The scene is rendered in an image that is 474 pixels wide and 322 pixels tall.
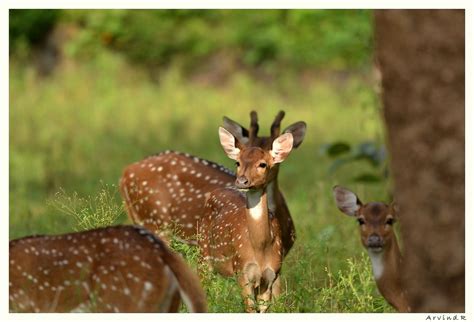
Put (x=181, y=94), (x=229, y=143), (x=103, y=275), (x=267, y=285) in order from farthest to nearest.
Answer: (x=181, y=94) < (x=229, y=143) < (x=267, y=285) < (x=103, y=275)

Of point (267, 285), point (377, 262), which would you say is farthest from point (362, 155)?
point (377, 262)

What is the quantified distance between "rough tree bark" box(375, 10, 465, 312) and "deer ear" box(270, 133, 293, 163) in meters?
1.94

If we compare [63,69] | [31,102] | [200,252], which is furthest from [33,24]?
[200,252]

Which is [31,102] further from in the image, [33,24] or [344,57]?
[344,57]

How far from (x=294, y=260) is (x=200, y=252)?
0.67 m

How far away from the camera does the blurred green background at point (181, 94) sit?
13.0m

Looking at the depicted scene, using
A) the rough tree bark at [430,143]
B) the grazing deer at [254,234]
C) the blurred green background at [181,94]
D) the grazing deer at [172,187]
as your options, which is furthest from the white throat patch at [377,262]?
the blurred green background at [181,94]

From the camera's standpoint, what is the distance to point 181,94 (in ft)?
59.5

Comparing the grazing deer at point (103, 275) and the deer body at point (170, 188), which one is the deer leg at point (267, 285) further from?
the grazing deer at point (103, 275)

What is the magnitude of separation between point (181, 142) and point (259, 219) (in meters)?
7.84

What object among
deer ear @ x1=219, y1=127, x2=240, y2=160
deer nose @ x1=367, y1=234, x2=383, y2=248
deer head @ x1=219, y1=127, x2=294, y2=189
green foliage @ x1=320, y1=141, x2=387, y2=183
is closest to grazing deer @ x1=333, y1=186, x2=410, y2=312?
deer nose @ x1=367, y1=234, x2=383, y2=248

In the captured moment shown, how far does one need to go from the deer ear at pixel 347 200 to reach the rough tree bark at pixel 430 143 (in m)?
1.56

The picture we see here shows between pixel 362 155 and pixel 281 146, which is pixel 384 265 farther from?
pixel 362 155

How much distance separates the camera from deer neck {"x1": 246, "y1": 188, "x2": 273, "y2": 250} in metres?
7.97
